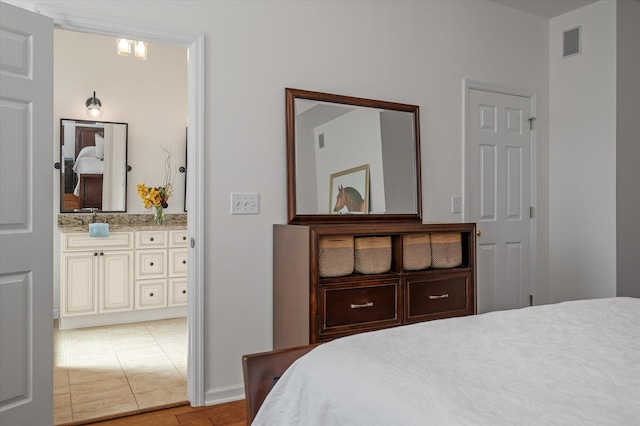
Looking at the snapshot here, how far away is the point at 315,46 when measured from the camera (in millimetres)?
3066

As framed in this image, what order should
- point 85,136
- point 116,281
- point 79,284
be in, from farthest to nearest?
point 85,136 → point 116,281 → point 79,284

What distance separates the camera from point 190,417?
8.46 ft

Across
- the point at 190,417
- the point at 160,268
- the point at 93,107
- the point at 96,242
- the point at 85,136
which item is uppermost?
the point at 93,107

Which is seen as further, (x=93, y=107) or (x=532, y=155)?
(x=93, y=107)

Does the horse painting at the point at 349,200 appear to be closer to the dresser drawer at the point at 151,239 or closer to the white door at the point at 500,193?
the white door at the point at 500,193

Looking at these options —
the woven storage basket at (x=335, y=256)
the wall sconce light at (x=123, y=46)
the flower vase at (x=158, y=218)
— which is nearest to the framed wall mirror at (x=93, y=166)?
the flower vase at (x=158, y=218)

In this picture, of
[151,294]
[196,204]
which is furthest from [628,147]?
[151,294]

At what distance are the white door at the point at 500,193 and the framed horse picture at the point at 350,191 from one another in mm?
989

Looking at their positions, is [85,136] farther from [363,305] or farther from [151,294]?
[363,305]

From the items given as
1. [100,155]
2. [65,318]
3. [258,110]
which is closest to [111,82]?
[100,155]

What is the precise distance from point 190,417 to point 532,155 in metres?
3.24

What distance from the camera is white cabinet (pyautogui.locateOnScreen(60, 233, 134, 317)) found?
14.4 feet

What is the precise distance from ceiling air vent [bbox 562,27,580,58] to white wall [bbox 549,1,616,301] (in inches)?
1.4

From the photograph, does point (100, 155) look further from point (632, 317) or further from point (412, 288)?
point (632, 317)
